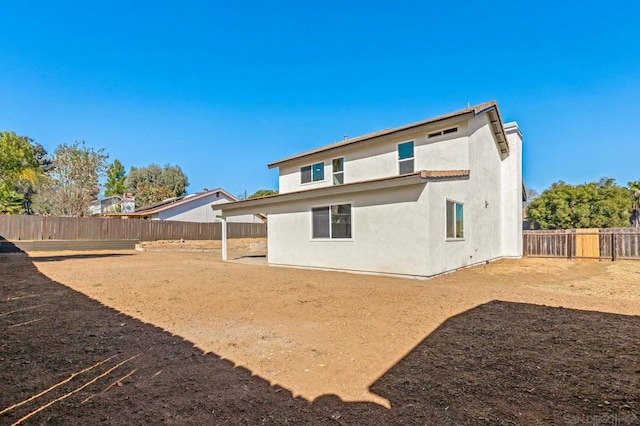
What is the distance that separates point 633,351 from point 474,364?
7.19ft

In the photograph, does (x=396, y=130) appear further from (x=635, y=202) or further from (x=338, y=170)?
(x=635, y=202)

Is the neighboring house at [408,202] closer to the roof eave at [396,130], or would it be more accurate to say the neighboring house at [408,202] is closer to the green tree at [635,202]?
the roof eave at [396,130]

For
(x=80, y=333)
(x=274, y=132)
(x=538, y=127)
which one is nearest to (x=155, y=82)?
(x=274, y=132)

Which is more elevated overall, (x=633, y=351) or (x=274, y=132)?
(x=274, y=132)

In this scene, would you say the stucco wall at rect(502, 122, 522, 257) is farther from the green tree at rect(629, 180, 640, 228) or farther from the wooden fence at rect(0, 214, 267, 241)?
the wooden fence at rect(0, 214, 267, 241)

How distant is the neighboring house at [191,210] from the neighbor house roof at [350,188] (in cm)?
1681

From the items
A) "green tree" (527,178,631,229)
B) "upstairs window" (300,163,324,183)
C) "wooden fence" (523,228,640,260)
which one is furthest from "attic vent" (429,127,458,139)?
"green tree" (527,178,631,229)

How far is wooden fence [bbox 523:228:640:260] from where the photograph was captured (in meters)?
14.4

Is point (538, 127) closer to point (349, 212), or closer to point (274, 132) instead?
point (349, 212)

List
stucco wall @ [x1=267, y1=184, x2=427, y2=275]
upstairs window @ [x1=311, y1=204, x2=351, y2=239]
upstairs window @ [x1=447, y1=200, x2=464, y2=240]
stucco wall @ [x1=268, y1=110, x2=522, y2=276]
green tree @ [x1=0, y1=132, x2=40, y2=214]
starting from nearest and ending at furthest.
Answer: stucco wall @ [x1=267, y1=184, x2=427, y2=275] < stucco wall @ [x1=268, y1=110, x2=522, y2=276] < upstairs window @ [x1=447, y1=200, x2=464, y2=240] < upstairs window @ [x1=311, y1=204, x2=351, y2=239] < green tree @ [x1=0, y1=132, x2=40, y2=214]

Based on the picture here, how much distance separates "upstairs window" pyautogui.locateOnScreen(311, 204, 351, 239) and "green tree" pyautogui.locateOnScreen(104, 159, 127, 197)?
172ft

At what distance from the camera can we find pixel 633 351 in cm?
412

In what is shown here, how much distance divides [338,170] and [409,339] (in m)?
11.7

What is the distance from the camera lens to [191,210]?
35.2 m
